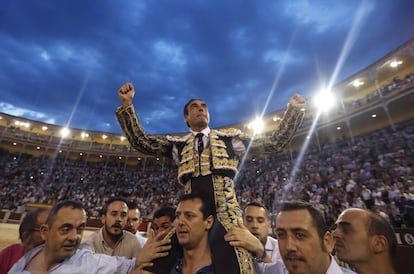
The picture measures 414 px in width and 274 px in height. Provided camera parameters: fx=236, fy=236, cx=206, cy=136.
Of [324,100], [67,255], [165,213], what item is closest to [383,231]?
[165,213]

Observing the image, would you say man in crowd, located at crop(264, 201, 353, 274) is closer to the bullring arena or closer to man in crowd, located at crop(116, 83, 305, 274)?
man in crowd, located at crop(116, 83, 305, 274)

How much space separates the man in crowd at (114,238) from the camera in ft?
11.5

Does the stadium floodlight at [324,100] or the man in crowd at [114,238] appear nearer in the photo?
the man in crowd at [114,238]

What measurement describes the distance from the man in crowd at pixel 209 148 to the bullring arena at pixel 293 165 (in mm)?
4698

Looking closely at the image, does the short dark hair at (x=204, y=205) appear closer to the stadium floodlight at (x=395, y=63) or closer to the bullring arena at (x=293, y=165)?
the bullring arena at (x=293, y=165)

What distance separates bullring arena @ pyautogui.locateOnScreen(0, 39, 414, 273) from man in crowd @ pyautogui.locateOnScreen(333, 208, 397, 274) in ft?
12.9

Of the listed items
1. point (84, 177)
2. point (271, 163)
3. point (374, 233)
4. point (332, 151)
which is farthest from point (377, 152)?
point (84, 177)

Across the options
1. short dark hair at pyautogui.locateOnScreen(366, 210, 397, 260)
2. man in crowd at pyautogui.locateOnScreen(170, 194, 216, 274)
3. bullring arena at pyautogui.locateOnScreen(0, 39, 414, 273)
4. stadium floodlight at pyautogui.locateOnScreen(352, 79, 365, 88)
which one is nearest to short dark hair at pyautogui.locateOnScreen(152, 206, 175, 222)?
man in crowd at pyautogui.locateOnScreen(170, 194, 216, 274)

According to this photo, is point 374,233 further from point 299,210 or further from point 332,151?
point 332,151

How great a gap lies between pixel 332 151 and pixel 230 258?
19.1 metres

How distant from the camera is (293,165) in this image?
63.0 ft

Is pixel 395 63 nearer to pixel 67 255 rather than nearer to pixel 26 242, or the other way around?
pixel 67 255

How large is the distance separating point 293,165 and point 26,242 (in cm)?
1887

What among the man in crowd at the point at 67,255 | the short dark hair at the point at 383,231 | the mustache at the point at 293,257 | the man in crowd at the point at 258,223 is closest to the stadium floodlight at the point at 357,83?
the man in crowd at the point at 258,223
